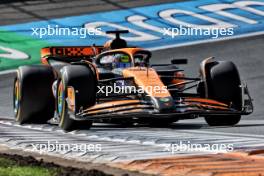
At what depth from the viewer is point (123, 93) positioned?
1209 cm

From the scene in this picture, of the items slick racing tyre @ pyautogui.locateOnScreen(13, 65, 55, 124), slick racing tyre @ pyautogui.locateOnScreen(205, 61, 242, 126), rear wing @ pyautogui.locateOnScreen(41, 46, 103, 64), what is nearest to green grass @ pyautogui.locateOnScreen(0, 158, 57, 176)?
→ slick racing tyre @ pyautogui.locateOnScreen(205, 61, 242, 126)

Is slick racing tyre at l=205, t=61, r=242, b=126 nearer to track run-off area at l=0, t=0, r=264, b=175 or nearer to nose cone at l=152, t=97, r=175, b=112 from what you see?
track run-off area at l=0, t=0, r=264, b=175

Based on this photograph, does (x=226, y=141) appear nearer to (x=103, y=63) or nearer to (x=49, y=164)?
(x=49, y=164)

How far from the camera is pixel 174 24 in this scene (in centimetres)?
2694

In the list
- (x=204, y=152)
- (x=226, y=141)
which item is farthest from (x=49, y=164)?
(x=226, y=141)

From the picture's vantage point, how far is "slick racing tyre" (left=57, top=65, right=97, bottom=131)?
11672 millimetres

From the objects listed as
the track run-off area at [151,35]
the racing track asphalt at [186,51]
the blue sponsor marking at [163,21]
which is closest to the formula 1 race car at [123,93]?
the track run-off area at [151,35]

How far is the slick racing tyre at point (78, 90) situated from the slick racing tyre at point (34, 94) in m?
1.59

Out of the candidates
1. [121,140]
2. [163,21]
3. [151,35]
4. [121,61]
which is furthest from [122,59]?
[163,21]

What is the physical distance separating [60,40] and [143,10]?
3810 millimetres

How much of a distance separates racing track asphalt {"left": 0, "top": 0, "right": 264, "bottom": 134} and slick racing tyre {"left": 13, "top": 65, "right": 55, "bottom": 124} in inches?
107

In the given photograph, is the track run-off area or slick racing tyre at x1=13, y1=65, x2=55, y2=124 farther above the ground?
slick racing tyre at x1=13, y1=65, x2=55, y2=124

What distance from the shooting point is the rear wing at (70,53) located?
571 inches

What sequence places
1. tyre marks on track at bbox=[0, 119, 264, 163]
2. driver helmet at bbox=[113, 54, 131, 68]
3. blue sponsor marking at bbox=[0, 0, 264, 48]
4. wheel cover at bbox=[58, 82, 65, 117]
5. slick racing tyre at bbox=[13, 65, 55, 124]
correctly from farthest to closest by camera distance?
1. blue sponsor marking at bbox=[0, 0, 264, 48]
2. slick racing tyre at bbox=[13, 65, 55, 124]
3. driver helmet at bbox=[113, 54, 131, 68]
4. wheel cover at bbox=[58, 82, 65, 117]
5. tyre marks on track at bbox=[0, 119, 264, 163]
